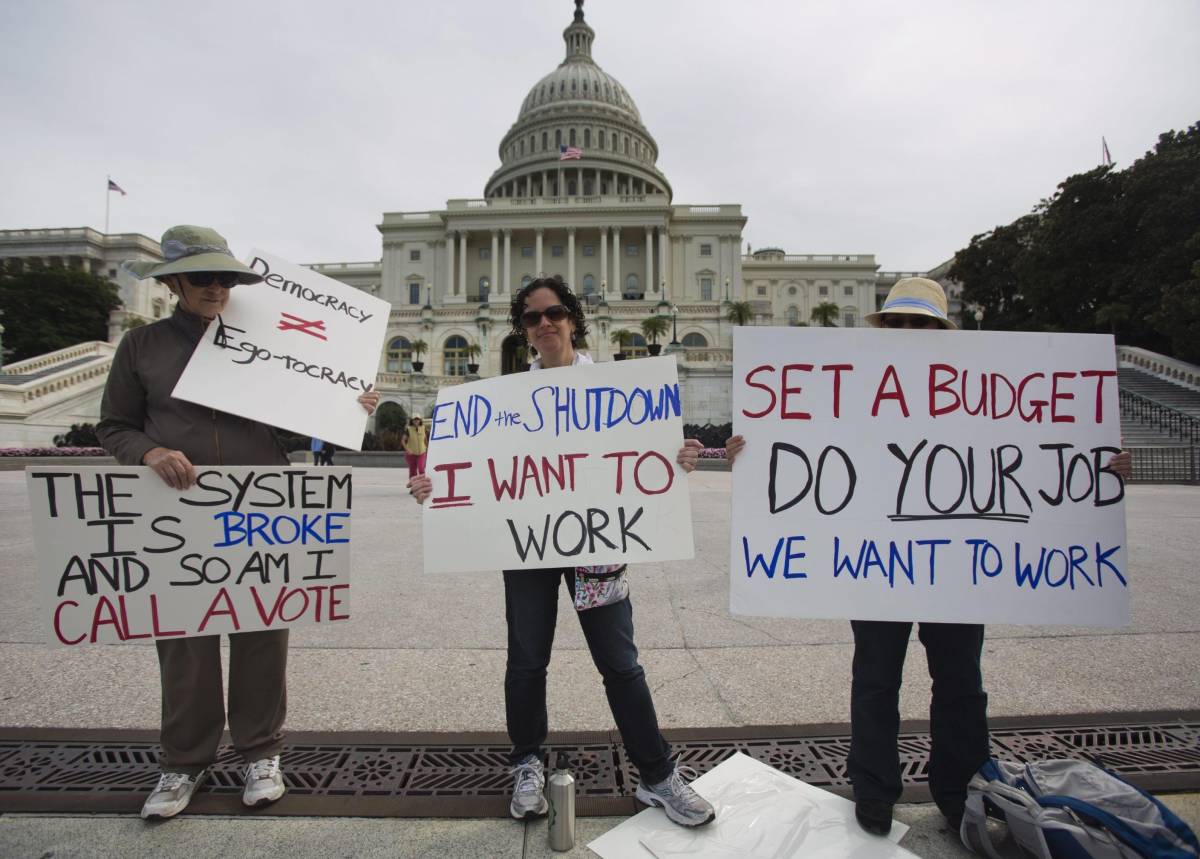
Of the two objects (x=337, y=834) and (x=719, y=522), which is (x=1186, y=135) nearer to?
(x=719, y=522)

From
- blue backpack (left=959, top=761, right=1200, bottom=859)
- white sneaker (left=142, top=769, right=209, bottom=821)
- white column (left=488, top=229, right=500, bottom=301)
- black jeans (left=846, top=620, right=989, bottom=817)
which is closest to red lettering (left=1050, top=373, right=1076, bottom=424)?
black jeans (left=846, top=620, right=989, bottom=817)

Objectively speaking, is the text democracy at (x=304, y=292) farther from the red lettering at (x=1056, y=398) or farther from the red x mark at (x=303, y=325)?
the red lettering at (x=1056, y=398)

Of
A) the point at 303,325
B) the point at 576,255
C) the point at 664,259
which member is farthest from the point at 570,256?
the point at 303,325

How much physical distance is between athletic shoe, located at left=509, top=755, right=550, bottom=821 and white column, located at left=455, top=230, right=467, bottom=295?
6832 cm

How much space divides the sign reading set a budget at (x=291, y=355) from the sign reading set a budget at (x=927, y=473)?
65.1 inches

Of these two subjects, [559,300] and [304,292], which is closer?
[559,300]

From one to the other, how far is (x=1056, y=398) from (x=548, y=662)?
88.9 inches

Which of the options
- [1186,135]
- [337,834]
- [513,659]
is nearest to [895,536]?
[513,659]

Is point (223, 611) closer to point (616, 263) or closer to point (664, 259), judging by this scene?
point (616, 263)

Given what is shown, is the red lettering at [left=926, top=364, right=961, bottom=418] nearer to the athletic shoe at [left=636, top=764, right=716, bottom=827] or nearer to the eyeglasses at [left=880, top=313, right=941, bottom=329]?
the eyeglasses at [left=880, top=313, right=941, bottom=329]

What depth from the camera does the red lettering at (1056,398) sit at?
8.58 ft

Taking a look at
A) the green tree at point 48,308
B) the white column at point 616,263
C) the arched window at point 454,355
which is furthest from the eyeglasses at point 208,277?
the white column at point 616,263

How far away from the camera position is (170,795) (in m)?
2.38

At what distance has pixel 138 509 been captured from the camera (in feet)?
8.32
